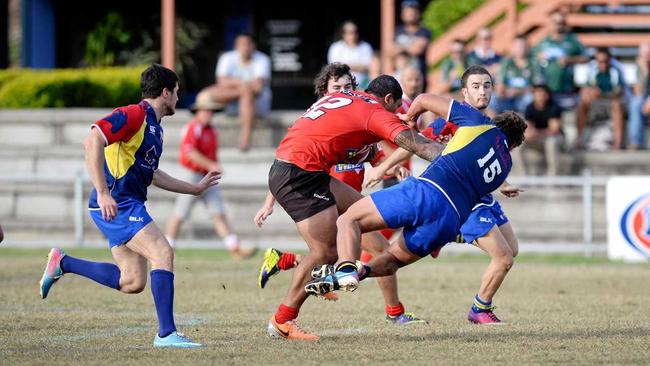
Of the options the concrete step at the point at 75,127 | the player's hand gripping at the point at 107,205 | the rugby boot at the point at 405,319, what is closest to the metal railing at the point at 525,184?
the concrete step at the point at 75,127

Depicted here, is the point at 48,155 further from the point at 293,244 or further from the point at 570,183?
the point at 570,183

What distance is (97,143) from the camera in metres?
8.66

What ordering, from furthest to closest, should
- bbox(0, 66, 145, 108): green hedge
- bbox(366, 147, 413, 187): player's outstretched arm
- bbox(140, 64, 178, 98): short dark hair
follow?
bbox(0, 66, 145, 108): green hedge, bbox(366, 147, 413, 187): player's outstretched arm, bbox(140, 64, 178, 98): short dark hair

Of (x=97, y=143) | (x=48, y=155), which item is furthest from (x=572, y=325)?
(x=48, y=155)

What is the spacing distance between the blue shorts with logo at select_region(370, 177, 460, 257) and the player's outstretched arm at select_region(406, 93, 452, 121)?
0.49 m

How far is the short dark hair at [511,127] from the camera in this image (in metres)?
9.48

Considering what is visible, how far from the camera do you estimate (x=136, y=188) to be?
30.2 ft

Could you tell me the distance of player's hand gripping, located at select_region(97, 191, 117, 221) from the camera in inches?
340

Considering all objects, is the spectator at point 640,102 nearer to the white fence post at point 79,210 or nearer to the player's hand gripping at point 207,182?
the white fence post at point 79,210

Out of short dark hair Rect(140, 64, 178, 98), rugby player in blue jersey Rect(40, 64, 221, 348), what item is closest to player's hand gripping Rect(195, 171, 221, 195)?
rugby player in blue jersey Rect(40, 64, 221, 348)

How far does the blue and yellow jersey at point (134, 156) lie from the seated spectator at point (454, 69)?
11076 millimetres

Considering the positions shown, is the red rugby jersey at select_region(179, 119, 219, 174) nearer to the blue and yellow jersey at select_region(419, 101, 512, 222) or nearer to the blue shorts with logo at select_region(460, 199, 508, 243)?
the blue shorts with logo at select_region(460, 199, 508, 243)

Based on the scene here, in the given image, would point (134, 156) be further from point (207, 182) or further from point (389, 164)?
point (389, 164)

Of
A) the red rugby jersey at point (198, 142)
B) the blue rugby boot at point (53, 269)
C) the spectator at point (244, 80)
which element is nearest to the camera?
the blue rugby boot at point (53, 269)
